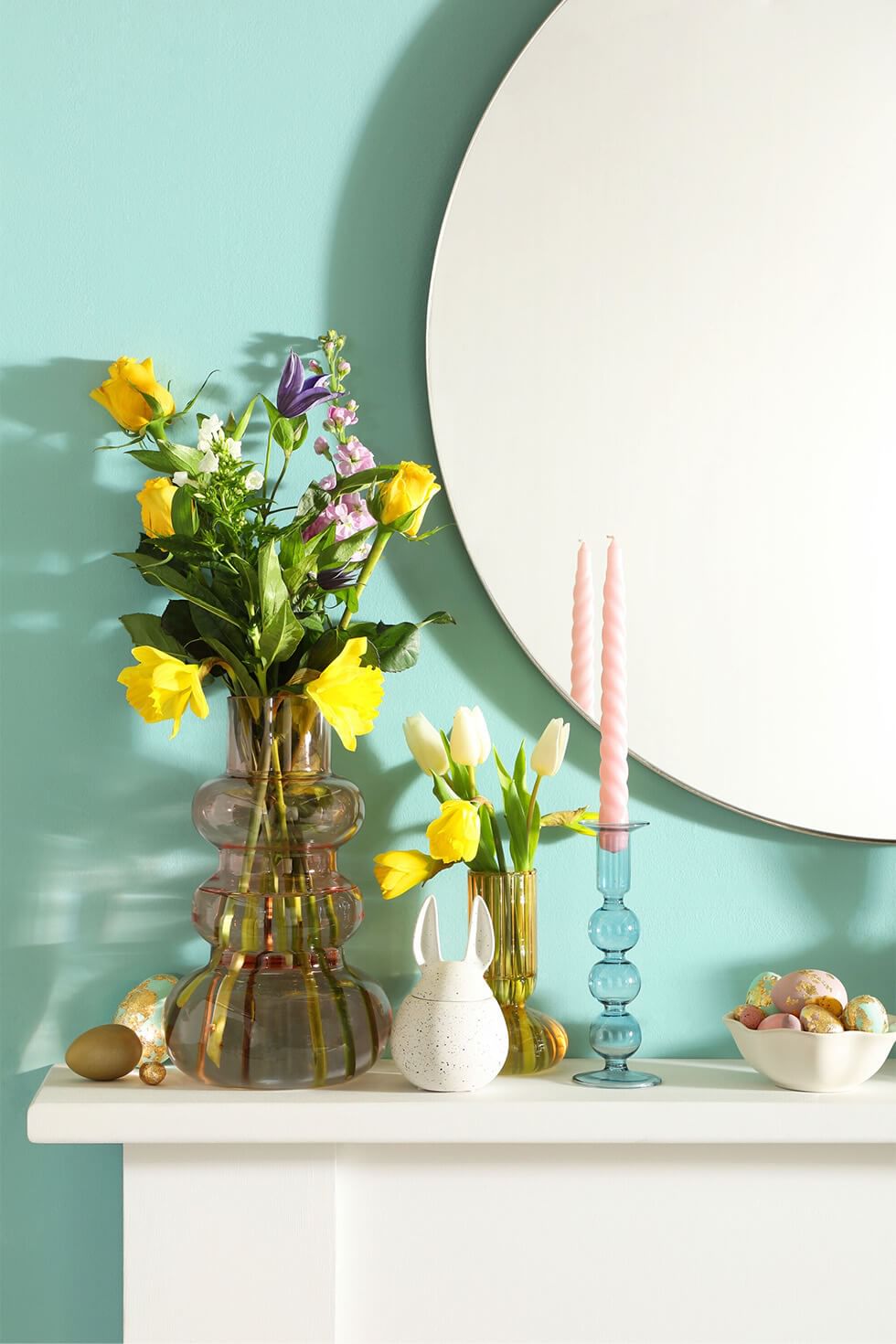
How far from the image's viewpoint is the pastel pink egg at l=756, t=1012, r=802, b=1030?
0.84 metres

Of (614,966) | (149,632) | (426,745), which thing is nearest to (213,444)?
(149,632)

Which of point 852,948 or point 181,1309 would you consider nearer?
point 181,1309

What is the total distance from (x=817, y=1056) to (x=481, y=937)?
26 centimetres

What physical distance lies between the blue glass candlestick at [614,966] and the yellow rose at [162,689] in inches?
12.8

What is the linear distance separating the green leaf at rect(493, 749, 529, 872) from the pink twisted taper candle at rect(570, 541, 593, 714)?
9 cm

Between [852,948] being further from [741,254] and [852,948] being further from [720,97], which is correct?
[720,97]

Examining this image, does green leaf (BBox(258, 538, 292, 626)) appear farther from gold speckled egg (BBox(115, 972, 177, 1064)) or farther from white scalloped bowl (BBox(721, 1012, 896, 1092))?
white scalloped bowl (BBox(721, 1012, 896, 1092))

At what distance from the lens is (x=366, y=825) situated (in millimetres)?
961

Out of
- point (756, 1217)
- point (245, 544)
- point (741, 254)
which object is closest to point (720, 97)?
point (741, 254)

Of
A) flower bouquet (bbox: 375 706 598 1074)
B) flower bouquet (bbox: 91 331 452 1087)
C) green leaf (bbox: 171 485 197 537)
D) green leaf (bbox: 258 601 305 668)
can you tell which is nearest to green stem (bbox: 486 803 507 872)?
flower bouquet (bbox: 375 706 598 1074)

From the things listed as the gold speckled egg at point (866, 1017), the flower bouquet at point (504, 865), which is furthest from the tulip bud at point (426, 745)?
the gold speckled egg at point (866, 1017)

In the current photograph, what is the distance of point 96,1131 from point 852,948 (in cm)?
62

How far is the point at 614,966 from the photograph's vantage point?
0.89 m

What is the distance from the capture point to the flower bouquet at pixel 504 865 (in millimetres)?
899
